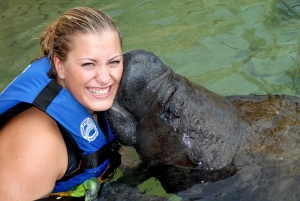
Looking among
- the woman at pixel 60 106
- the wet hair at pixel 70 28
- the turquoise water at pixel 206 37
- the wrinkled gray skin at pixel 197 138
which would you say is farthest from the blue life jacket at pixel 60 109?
the turquoise water at pixel 206 37

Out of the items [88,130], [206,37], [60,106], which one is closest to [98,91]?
[60,106]

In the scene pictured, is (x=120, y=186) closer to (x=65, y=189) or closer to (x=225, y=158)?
(x=65, y=189)

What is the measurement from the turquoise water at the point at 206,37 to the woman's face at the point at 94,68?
9.22 feet

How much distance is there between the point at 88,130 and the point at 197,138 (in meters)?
1.15

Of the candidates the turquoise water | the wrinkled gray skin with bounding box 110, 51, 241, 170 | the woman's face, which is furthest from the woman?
the turquoise water

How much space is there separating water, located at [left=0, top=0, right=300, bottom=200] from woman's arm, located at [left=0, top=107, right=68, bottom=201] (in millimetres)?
3376

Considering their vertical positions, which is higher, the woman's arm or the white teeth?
the white teeth

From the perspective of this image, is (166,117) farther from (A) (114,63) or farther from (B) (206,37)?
(B) (206,37)

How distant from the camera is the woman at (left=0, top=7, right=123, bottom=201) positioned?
3779 mm

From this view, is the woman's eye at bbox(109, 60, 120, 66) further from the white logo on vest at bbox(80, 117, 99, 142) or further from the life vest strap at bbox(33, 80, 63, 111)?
the white logo on vest at bbox(80, 117, 99, 142)

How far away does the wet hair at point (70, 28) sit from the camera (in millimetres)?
4168

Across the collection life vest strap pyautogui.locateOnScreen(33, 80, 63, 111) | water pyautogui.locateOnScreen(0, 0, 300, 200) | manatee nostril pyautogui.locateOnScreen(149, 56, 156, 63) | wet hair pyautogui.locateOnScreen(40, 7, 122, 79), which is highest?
wet hair pyautogui.locateOnScreen(40, 7, 122, 79)

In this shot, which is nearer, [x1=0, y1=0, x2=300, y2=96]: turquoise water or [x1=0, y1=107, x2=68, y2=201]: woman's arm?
[x1=0, y1=107, x2=68, y2=201]: woman's arm

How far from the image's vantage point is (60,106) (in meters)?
4.25
